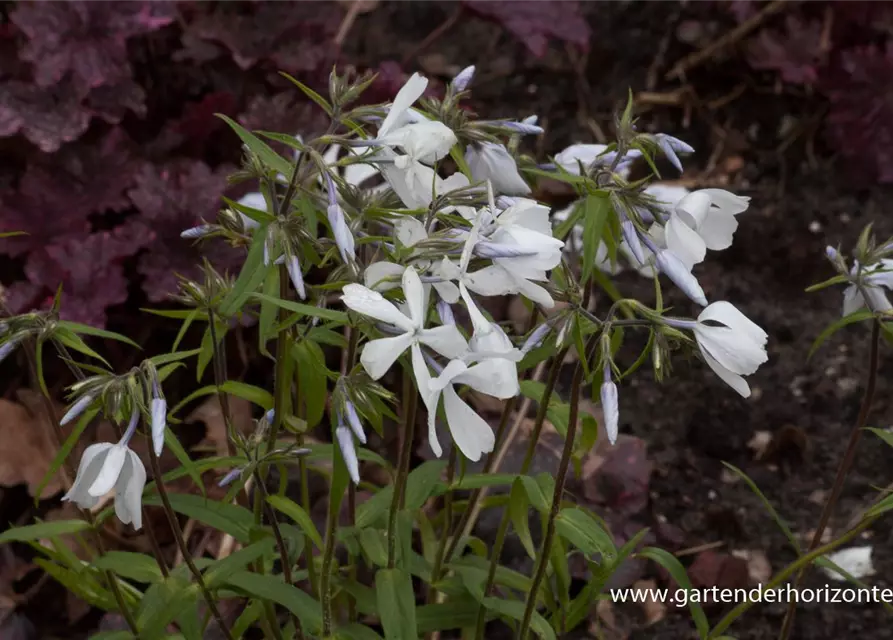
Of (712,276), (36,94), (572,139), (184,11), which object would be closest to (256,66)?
(184,11)

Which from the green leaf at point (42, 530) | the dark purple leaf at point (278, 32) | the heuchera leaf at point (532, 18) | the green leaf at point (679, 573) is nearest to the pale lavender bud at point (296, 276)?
the green leaf at point (42, 530)

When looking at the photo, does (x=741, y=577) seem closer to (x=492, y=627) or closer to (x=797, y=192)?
(x=492, y=627)

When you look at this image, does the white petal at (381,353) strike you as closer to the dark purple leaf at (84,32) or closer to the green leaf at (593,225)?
the green leaf at (593,225)

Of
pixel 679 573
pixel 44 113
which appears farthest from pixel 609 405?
pixel 44 113

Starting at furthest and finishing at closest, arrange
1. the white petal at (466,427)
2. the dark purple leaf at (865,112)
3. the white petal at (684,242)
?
the dark purple leaf at (865,112) → the white petal at (684,242) → the white petal at (466,427)

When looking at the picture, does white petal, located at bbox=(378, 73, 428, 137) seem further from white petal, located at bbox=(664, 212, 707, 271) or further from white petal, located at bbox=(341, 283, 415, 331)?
white petal, located at bbox=(664, 212, 707, 271)
